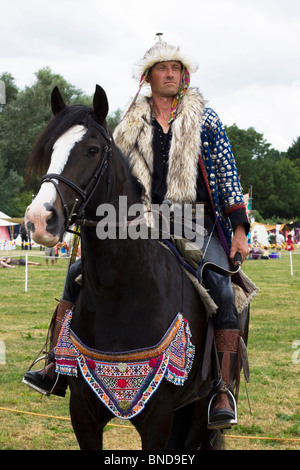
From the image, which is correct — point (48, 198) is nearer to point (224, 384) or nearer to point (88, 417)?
point (88, 417)

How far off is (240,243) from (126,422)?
9.21 ft

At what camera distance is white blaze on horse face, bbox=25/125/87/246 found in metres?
2.55

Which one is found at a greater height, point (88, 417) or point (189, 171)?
point (189, 171)

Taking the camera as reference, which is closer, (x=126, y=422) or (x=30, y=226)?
(x=30, y=226)

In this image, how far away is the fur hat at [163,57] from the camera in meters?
4.01

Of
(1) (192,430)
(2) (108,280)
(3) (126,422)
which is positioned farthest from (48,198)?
(3) (126,422)

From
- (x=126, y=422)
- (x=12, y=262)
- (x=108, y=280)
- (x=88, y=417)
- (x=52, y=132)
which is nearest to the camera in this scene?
(x=52, y=132)

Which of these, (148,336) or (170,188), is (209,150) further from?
(148,336)

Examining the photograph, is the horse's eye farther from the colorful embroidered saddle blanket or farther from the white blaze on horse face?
the colorful embroidered saddle blanket

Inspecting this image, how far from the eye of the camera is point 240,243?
3844 millimetres

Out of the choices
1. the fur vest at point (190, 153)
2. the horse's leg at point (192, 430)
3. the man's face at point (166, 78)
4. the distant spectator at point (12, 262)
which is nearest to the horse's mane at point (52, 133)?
the fur vest at point (190, 153)

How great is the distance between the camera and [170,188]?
379cm
